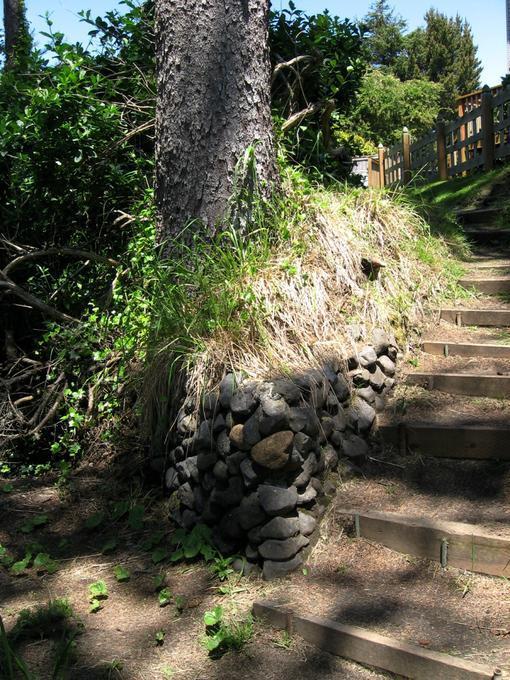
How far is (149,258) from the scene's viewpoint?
5.16 metres

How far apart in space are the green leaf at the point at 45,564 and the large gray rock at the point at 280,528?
50.5 inches

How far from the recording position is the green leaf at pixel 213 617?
309cm

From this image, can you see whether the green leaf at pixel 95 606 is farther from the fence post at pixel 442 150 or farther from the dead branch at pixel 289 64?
the fence post at pixel 442 150

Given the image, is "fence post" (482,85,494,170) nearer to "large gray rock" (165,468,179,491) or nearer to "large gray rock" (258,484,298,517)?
"large gray rock" (165,468,179,491)

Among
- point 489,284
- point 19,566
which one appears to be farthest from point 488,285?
point 19,566

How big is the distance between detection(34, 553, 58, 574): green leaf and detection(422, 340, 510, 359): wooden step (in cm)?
287

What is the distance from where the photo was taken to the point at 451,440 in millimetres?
3939

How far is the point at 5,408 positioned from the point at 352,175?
13.6 feet

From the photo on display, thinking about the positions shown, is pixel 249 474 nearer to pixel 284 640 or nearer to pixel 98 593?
pixel 284 640

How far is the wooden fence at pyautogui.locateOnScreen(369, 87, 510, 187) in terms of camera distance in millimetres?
11500

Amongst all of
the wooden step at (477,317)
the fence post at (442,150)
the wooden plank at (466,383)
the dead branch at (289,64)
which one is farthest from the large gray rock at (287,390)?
the fence post at (442,150)

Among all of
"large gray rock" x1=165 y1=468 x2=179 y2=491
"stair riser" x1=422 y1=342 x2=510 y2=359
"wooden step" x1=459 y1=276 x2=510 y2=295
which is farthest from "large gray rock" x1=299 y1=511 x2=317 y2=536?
"wooden step" x1=459 y1=276 x2=510 y2=295

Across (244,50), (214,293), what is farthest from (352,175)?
(214,293)

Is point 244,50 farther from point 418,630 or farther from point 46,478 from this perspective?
point 418,630
